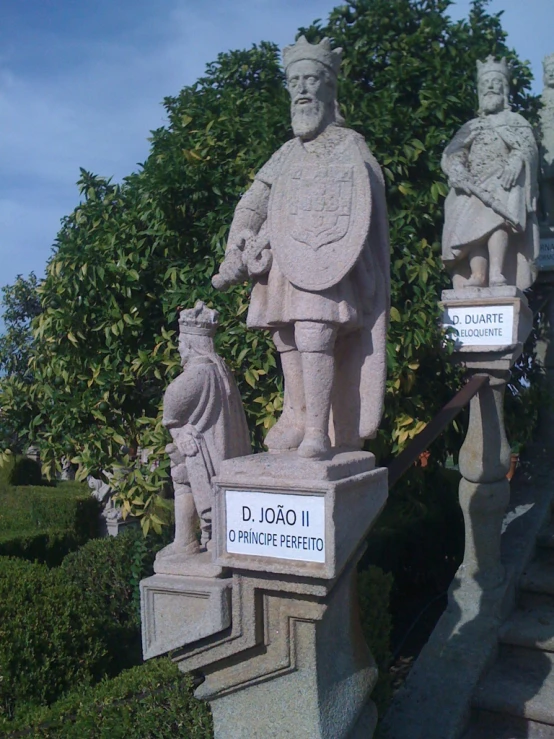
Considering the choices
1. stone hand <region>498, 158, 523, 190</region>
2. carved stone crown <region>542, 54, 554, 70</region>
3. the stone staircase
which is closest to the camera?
the stone staircase

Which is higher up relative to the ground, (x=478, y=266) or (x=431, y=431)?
(x=478, y=266)

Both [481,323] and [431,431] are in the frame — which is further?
[481,323]

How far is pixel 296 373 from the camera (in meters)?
3.04

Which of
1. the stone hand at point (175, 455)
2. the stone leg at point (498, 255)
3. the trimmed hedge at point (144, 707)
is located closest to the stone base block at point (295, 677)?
the stone hand at point (175, 455)

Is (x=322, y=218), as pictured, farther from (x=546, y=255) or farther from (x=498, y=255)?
(x=546, y=255)

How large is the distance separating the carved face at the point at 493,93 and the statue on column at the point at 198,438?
9.32ft

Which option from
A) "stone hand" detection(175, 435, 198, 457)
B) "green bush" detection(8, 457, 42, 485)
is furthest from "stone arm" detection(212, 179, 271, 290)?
"green bush" detection(8, 457, 42, 485)

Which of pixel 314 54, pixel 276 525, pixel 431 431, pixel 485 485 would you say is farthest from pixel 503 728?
pixel 314 54

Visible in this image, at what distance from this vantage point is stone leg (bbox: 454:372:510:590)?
15.1ft

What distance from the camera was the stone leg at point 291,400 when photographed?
118 inches

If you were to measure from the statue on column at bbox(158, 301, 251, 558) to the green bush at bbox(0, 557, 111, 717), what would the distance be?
7.17ft

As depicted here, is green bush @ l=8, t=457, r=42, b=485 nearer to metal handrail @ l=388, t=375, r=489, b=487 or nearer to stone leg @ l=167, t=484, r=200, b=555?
metal handrail @ l=388, t=375, r=489, b=487

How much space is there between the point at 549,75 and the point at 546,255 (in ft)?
5.01

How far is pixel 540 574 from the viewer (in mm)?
4824
